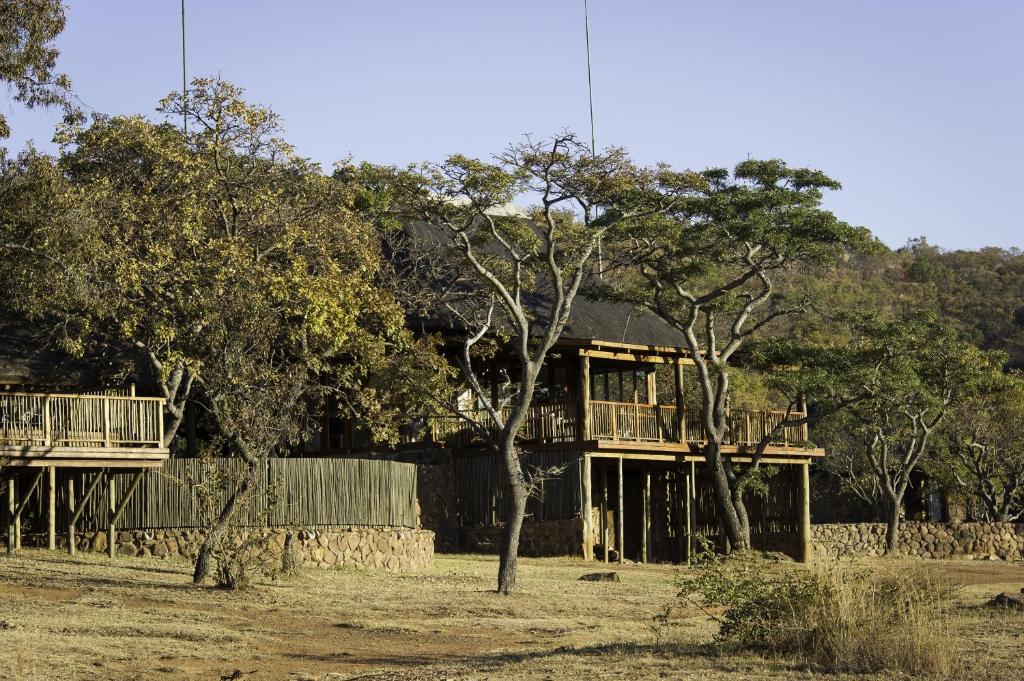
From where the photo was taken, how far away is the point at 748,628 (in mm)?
14641

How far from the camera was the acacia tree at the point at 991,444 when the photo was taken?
42.0 m

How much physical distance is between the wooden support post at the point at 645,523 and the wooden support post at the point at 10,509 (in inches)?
615

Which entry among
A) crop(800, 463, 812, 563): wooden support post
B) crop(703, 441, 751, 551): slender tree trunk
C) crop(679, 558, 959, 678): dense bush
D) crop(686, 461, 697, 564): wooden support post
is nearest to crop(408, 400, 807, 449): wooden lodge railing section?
crop(686, 461, 697, 564): wooden support post

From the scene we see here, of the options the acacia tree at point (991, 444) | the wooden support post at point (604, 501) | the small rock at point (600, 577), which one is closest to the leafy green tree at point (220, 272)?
the small rock at point (600, 577)

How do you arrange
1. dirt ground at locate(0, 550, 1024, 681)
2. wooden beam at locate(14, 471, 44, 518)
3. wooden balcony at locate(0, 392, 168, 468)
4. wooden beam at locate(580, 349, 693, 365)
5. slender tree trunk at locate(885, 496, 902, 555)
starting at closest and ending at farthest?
dirt ground at locate(0, 550, 1024, 681) < wooden balcony at locate(0, 392, 168, 468) < wooden beam at locate(14, 471, 44, 518) < wooden beam at locate(580, 349, 693, 365) < slender tree trunk at locate(885, 496, 902, 555)

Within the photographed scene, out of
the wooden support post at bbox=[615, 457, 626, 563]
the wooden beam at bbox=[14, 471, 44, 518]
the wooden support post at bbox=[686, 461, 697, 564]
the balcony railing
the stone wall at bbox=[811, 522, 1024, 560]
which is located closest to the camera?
the wooden beam at bbox=[14, 471, 44, 518]

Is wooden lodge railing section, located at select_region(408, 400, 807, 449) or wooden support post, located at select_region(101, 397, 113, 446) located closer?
wooden support post, located at select_region(101, 397, 113, 446)

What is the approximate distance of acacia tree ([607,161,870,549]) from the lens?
101 ft

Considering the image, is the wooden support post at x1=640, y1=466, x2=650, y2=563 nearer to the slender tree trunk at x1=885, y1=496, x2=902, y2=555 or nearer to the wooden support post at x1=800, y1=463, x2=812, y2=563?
the wooden support post at x1=800, y1=463, x2=812, y2=563

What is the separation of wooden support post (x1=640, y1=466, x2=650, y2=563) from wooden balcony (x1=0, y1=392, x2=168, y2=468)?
14.0m

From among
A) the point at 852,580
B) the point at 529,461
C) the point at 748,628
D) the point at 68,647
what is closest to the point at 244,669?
the point at 68,647

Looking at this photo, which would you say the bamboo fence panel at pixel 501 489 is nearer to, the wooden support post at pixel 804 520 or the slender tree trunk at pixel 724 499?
the slender tree trunk at pixel 724 499

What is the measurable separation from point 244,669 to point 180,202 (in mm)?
11751

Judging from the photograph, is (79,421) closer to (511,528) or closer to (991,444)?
(511,528)
